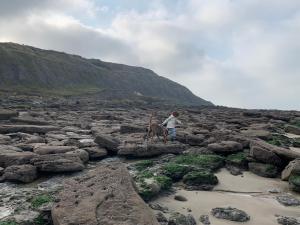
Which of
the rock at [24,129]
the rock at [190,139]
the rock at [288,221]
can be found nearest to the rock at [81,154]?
the rock at [190,139]

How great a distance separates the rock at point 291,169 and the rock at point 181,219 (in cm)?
484

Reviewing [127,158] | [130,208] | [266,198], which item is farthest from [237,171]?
[130,208]

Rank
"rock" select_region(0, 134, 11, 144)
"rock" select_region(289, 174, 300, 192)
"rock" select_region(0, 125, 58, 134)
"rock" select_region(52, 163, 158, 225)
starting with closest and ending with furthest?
"rock" select_region(52, 163, 158, 225), "rock" select_region(289, 174, 300, 192), "rock" select_region(0, 134, 11, 144), "rock" select_region(0, 125, 58, 134)

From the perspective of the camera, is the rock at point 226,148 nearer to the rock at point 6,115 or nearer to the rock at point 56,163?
the rock at point 56,163

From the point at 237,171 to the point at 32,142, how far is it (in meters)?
8.85

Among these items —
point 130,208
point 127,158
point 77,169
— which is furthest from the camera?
point 127,158

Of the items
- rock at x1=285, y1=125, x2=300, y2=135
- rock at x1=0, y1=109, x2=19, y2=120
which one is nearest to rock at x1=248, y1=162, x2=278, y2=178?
rock at x1=285, y1=125, x2=300, y2=135

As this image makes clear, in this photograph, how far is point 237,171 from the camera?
50.7 ft

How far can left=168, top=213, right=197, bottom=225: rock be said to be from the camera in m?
10.2

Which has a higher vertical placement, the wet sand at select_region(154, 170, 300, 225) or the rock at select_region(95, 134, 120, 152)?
the rock at select_region(95, 134, 120, 152)

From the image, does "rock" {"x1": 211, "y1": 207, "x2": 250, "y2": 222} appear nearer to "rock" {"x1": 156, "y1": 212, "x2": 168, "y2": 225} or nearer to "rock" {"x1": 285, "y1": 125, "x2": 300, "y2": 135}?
"rock" {"x1": 156, "y1": 212, "x2": 168, "y2": 225}

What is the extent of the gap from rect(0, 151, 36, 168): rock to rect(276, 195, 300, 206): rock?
26.4 feet

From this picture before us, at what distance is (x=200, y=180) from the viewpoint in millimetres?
13641

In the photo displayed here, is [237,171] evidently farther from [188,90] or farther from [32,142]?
[188,90]
